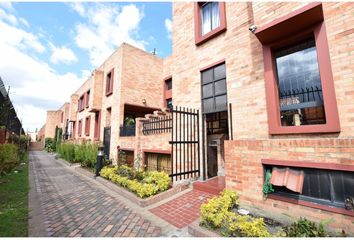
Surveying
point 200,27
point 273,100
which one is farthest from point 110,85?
point 273,100

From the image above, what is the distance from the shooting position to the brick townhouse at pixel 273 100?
343 centimetres

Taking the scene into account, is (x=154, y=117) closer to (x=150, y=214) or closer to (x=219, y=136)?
(x=219, y=136)

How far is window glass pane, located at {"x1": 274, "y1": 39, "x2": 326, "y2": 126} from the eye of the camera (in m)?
4.05

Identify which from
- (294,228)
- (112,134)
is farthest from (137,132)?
(294,228)

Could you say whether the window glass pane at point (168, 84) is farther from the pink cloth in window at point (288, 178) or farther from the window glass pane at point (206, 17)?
the pink cloth in window at point (288, 178)

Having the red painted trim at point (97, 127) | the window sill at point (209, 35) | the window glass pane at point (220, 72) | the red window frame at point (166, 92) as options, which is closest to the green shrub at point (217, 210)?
the window glass pane at point (220, 72)

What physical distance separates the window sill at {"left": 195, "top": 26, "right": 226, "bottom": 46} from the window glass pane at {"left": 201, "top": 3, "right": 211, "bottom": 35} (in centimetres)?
33

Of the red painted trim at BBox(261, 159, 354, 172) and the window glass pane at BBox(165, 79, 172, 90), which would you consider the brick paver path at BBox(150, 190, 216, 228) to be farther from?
the window glass pane at BBox(165, 79, 172, 90)

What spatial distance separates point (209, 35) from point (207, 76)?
4.85 ft

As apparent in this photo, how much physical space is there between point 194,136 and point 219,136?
1.25 m

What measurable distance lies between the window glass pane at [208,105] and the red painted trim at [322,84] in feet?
7.10

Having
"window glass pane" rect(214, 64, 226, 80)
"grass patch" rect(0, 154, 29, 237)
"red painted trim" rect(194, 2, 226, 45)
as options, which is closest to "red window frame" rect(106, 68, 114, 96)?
"grass patch" rect(0, 154, 29, 237)

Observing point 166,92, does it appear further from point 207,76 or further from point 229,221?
point 229,221

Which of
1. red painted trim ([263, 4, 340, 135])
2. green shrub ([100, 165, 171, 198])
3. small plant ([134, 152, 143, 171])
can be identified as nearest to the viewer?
red painted trim ([263, 4, 340, 135])
